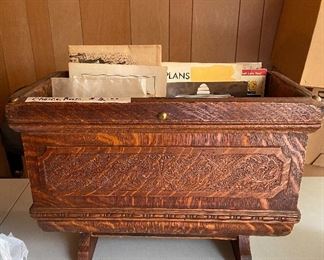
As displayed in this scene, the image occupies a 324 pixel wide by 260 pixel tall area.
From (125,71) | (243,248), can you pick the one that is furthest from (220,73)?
(243,248)

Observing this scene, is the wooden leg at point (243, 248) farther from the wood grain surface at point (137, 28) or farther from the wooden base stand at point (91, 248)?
the wood grain surface at point (137, 28)

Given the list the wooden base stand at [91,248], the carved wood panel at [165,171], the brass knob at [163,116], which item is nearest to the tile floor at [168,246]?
the wooden base stand at [91,248]

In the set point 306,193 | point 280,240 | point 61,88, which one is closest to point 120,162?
point 61,88

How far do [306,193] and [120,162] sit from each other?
1.61 feet

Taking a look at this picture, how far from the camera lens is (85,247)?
51 cm

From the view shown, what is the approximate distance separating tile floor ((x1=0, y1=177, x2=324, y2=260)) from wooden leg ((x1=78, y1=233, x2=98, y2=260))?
28 mm

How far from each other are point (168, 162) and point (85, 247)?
214mm

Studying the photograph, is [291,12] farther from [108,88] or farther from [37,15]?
[37,15]

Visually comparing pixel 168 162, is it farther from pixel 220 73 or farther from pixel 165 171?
pixel 220 73

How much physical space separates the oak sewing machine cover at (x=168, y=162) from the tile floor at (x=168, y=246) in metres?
0.08

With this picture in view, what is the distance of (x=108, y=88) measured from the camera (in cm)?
50

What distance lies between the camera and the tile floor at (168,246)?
1.77 ft

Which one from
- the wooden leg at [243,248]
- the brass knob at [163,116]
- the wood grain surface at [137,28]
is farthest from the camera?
the wood grain surface at [137,28]

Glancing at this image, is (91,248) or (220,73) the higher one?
(220,73)
